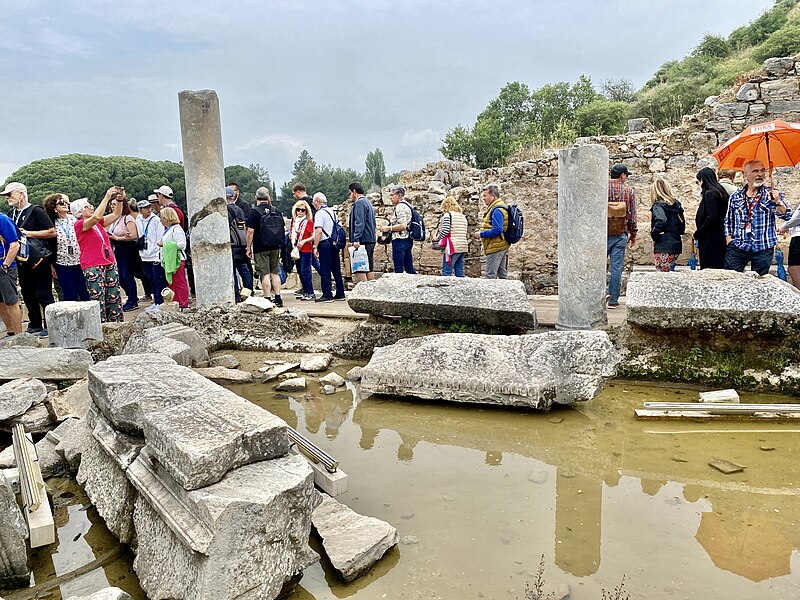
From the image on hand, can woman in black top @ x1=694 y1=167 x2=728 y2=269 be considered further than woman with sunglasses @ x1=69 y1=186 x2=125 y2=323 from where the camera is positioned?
No

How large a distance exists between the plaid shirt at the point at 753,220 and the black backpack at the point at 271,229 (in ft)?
18.9

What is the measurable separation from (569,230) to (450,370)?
228 centimetres

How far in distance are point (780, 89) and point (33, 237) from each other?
504 inches

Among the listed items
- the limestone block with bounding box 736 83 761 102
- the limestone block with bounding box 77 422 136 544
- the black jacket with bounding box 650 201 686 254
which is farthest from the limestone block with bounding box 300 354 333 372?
the limestone block with bounding box 736 83 761 102

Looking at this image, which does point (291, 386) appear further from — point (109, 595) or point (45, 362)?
point (109, 595)

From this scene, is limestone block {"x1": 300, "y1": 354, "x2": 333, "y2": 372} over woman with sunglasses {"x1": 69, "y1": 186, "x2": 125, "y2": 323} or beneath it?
beneath

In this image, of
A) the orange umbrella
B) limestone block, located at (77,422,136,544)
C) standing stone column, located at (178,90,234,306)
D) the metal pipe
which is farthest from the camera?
standing stone column, located at (178,90,234,306)

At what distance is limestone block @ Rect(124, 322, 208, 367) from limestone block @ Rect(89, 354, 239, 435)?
1673 mm

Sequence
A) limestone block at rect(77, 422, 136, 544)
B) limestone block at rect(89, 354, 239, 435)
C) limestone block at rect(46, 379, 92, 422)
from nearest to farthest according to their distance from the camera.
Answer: limestone block at rect(77, 422, 136, 544), limestone block at rect(89, 354, 239, 435), limestone block at rect(46, 379, 92, 422)

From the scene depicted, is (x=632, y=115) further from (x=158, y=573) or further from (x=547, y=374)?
(x=158, y=573)

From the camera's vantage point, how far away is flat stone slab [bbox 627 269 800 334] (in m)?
5.09

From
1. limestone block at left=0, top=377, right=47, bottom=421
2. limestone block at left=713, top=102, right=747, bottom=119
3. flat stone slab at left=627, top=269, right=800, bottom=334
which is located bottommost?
limestone block at left=0, top=377, right=47, bottom=421

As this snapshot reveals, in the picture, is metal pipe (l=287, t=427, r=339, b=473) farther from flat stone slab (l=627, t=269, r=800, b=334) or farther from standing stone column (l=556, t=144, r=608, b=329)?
standing stone column (l=556, t=144, r=608, b=329)

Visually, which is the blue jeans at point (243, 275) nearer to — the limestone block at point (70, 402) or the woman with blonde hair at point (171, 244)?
the woman with blonde hair at point (171, 244)
